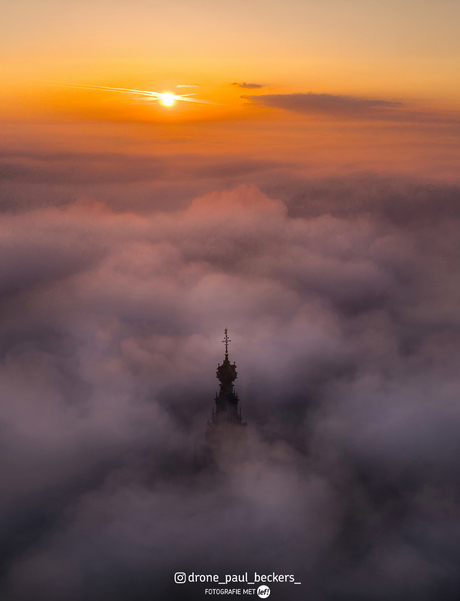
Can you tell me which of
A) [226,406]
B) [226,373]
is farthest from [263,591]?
[226,373]

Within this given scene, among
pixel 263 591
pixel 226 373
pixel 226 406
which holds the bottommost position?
pixel 263 591

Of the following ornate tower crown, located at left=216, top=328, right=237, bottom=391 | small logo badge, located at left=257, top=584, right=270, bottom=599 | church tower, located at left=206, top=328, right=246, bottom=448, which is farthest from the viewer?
church tower, located at left=206, top=328, right=246, bottom=448

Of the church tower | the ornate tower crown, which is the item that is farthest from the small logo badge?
the ornate tower crown

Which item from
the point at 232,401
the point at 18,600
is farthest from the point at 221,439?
the point at 18,600

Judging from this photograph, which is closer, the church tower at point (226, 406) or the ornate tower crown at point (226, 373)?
the ornate tower crown at point (226, 373)

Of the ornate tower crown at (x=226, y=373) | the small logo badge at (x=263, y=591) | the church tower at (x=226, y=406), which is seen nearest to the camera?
the small logo badge at (x=263, y=591)

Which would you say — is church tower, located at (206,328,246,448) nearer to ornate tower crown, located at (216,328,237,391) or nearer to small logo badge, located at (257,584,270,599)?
ornate tower crown, located at (216,328,237,391)

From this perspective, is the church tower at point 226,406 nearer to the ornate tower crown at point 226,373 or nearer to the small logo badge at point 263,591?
the ornate tower crown at point 226,373

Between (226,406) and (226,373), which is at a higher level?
(226,373)

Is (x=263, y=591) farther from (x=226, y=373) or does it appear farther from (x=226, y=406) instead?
(x=226, y=373)

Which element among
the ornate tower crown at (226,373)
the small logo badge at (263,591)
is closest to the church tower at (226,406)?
the ornate tower crown at (226,373)

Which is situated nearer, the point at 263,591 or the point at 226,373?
the point at 263,591
